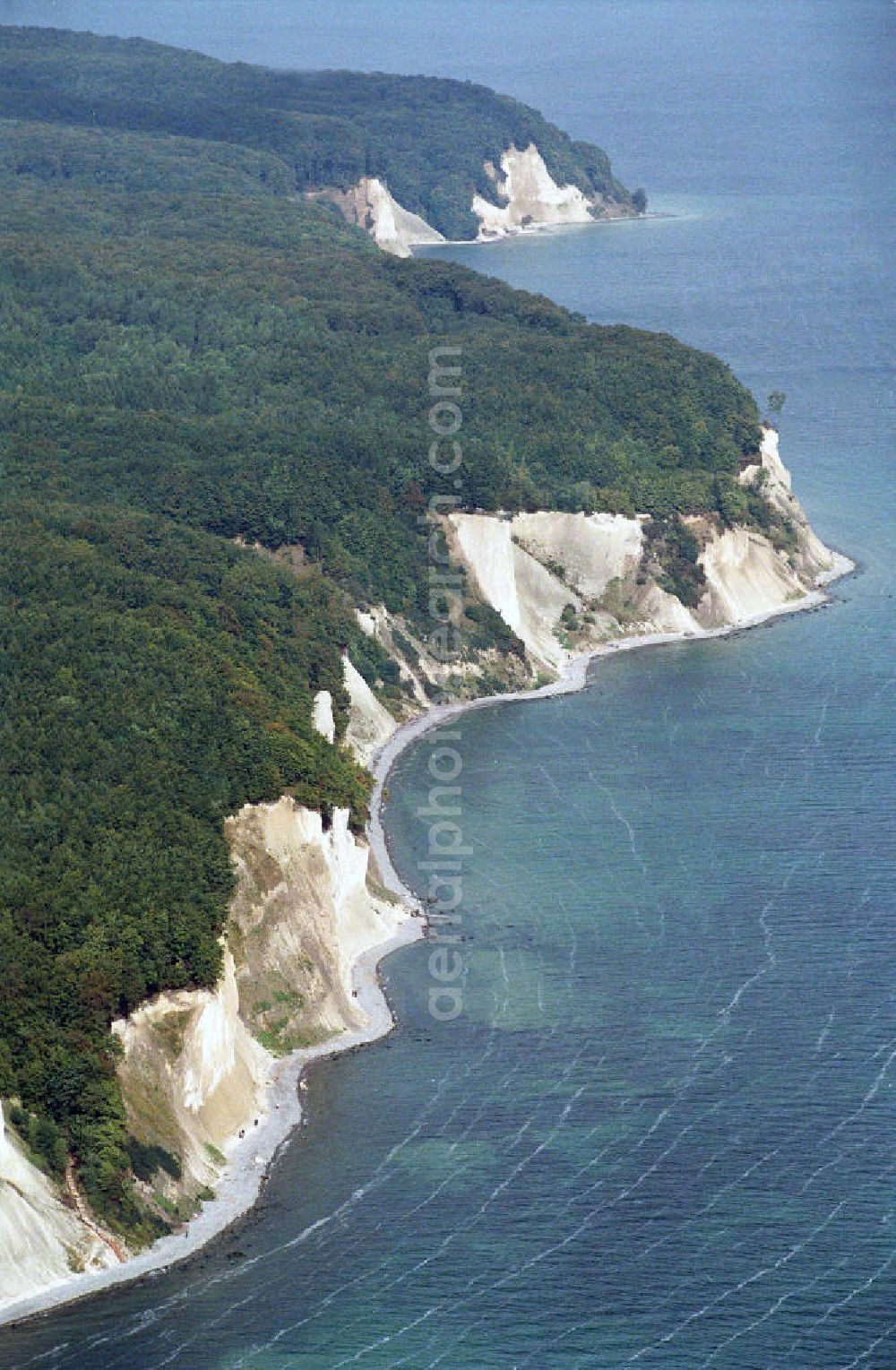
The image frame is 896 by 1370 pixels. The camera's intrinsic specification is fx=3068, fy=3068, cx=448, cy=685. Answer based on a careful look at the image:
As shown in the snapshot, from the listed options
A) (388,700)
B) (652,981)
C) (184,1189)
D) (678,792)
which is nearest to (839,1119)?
(652,981)

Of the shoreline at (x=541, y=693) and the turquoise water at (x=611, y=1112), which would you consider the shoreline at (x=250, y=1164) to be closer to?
the turquoise water at (x=611, y=1112)

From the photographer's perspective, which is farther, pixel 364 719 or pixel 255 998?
pixel 364 719

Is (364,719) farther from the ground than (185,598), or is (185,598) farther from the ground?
(185,598)

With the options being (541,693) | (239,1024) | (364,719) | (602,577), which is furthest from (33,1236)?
(602,577)

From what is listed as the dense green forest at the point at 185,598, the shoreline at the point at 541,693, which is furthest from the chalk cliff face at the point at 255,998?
the shoreline at the point at 541,693

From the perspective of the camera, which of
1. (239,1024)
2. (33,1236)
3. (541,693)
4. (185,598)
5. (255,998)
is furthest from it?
(541,693)

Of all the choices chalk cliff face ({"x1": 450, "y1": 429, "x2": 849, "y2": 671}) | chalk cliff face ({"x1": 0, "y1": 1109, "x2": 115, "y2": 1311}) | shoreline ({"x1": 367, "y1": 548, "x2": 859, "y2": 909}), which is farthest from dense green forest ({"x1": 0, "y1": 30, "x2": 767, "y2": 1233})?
shoreline ({"x1": 367, "y1": 548, "x2": 859, "y2": 909})

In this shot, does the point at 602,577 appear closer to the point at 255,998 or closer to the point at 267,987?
the point at 267,987
